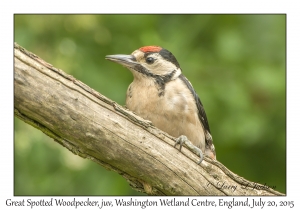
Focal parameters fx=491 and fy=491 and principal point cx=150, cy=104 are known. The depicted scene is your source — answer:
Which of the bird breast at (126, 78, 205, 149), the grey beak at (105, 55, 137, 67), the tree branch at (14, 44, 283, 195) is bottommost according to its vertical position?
the tree branch at (14, 44, 283, 195)

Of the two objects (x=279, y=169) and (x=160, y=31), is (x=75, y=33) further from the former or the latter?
(x=279, y=169)

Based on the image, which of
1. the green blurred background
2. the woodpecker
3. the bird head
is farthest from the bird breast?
the green blurred background

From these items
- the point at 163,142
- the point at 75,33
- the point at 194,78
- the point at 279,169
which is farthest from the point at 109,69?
the point at 279,169

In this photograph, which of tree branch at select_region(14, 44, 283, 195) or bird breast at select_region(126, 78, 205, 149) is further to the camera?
bird breast at select_region(126, 78, 205, 149)

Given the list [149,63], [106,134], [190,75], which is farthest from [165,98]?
[190,75]

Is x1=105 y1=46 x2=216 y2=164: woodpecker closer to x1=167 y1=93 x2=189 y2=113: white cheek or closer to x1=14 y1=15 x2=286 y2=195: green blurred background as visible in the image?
x1=167 y1=93 x2=189 y2=113: white cheek

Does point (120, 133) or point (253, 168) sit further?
point (253, 168)

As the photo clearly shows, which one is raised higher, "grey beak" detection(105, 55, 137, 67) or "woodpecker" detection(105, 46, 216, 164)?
"grey beak" detection(105, 55, 137, 67)
